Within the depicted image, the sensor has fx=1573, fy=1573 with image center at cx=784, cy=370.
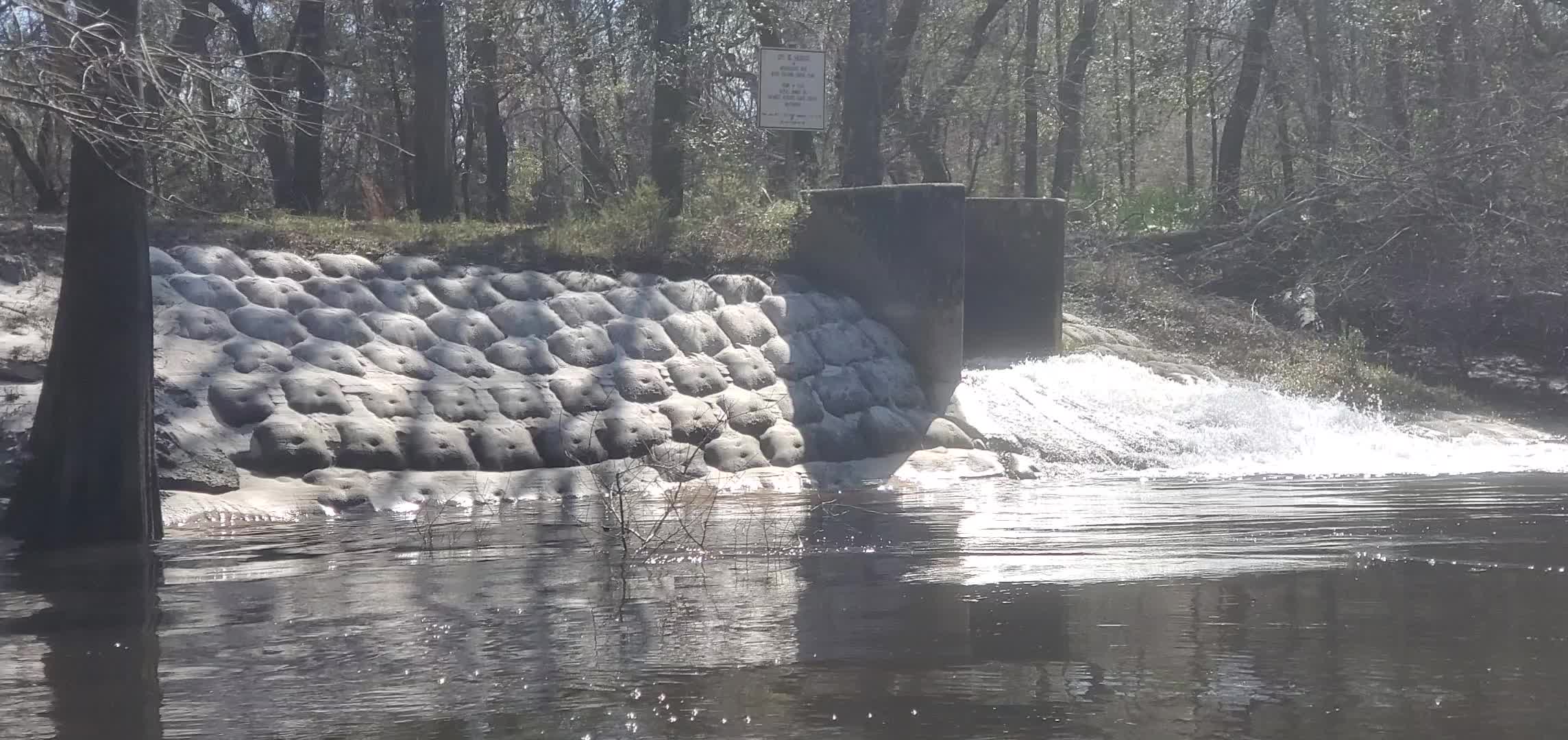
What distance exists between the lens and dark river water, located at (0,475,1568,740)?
14.7ft

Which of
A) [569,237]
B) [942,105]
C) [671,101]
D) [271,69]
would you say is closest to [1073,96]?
[942,105]

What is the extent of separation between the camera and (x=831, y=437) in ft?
41.1

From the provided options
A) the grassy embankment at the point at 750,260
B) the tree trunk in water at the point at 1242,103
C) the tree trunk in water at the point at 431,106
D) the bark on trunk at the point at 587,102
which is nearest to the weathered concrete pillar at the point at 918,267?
the grassy embankment at the point at 750,260

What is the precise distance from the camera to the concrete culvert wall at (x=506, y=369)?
10398mm

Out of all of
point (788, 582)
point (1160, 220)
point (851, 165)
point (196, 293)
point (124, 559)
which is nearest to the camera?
point (788, 582)

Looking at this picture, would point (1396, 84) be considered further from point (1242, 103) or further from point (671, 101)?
point (671, 101)

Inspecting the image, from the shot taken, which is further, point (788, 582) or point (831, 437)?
point (831, 437)

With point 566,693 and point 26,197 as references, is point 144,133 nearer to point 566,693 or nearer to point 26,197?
point 566,693

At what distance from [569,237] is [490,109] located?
1115 centimetres

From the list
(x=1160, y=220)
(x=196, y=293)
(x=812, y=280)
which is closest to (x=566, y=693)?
(x=196, y=293)

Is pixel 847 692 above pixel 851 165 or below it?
below

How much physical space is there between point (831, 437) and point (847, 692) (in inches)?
Answer: 305

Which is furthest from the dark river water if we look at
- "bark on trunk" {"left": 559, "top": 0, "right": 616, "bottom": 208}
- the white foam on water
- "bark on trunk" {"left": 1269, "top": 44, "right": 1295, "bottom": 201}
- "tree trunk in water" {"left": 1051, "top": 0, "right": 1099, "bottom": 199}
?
"tree trunk in water" {"left": 1051, "top": 0, "right": 1099, "bottom": 199}

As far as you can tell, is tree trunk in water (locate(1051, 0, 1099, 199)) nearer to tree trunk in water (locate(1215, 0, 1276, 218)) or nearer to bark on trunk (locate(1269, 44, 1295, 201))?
tree trunk in water (locate(1215, 0, 1276, 218))
